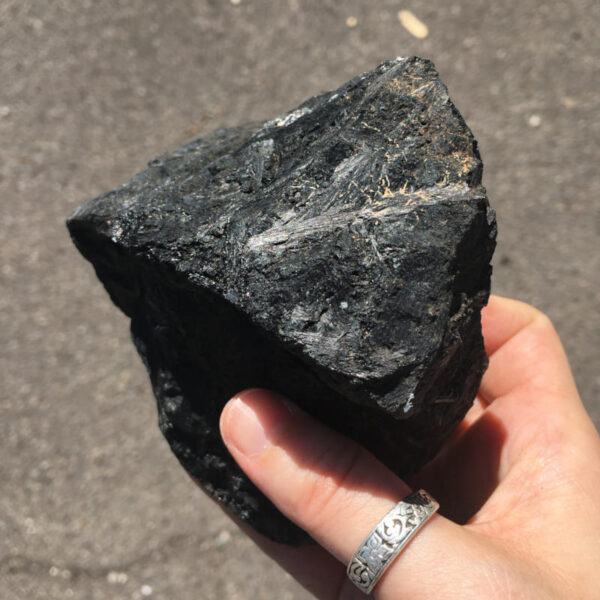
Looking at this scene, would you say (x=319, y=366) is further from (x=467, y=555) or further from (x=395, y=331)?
(x=467, y=555)

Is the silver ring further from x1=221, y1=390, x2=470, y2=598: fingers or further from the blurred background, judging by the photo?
the blurred background

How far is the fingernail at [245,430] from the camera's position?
5.49ft

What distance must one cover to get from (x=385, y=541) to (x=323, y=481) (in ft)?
0.66

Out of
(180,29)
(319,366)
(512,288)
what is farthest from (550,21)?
(319,366)

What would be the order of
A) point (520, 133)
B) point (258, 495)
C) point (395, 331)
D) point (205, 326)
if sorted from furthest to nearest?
point (520, 133) → point (258, 495) → point (205, 326) → point (395, 331)

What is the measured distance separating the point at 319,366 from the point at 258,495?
74 centimetres

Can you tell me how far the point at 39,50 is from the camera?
11.1ft

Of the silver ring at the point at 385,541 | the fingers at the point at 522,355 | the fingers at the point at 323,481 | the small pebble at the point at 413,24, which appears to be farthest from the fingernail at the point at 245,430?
the small pebble at the point at 413,24

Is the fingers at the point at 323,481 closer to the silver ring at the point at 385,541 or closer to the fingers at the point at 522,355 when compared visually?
the silver ring at the point at 385,541

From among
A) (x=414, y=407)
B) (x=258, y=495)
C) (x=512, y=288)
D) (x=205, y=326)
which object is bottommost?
(x=512, y=288)

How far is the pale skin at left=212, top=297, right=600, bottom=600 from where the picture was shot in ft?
5.01

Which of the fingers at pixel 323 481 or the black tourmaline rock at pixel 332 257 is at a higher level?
the black tourmaline rock at pixel 332 257

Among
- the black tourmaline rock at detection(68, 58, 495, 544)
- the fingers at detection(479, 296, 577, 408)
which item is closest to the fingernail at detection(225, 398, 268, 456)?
the black tourmaline rock at detection(68, 58, 495, 544)

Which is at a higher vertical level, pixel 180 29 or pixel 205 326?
pixel 180 29
